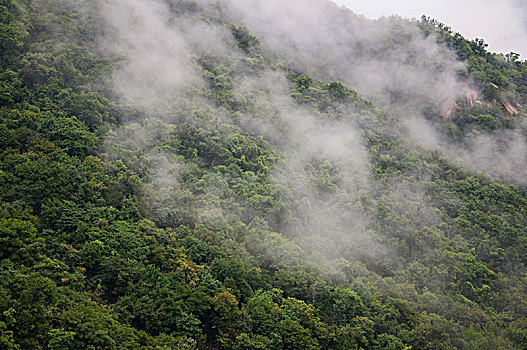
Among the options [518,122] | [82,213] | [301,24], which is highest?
[301,24]

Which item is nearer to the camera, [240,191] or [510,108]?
[240,191]

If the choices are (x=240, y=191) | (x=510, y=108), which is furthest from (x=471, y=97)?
(x=240, y=191)

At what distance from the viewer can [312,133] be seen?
37812 mm

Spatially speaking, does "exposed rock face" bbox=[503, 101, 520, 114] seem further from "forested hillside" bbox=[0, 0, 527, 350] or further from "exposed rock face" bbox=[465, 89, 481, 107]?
"exposed rock face" bbox=[465, 89, 481, 107]

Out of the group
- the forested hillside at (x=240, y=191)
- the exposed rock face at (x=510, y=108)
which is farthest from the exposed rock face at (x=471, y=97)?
the exposed rock face at (x=510, y=108)

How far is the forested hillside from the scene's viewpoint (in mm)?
18938

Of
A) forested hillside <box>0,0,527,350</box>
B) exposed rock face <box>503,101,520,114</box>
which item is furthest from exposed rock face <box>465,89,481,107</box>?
exposed rock face <box>503,101,520,114</box>

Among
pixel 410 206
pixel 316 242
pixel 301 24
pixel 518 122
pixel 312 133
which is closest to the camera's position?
pixel 316 242

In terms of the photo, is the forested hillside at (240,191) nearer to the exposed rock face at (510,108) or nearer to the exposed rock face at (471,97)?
the exposed rock face at (510,108)

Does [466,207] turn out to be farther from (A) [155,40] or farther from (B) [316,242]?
(A) [155,40]

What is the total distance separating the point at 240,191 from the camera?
28.0 m

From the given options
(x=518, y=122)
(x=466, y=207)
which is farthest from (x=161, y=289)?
(x=518, y=122)

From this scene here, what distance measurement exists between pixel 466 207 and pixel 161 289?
24.9 m

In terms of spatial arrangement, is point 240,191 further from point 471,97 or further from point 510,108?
point 510,108
